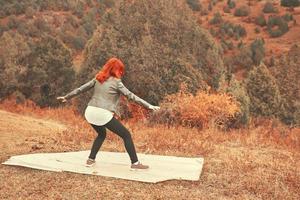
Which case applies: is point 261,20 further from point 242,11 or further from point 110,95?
point 110,95

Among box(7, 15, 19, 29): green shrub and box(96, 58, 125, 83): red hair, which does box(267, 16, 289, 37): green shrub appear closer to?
box(7, 15, 19, 29): green shrub

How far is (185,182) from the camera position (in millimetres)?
7711

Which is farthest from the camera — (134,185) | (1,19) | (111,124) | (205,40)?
(1,19)

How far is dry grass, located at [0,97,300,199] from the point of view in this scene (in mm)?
7098

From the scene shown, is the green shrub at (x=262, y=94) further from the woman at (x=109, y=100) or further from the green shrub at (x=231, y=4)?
the green shrub at (x=231, y=4)

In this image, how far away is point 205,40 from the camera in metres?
21.4

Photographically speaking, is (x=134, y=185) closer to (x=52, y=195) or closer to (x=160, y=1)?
(x=52, y=195)

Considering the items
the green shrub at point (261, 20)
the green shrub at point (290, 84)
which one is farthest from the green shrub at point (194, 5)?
the green shrub at point (290, 84)

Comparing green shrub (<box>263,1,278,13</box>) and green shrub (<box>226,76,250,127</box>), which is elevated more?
green shrub (<box>226,76,250,127</box>)

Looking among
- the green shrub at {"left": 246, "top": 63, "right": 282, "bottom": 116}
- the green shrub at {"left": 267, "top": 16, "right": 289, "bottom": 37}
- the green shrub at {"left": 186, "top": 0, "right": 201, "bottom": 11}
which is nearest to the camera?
the green shrub at {"left": 246, "top": 63, "right": 282, "bottom": 116}

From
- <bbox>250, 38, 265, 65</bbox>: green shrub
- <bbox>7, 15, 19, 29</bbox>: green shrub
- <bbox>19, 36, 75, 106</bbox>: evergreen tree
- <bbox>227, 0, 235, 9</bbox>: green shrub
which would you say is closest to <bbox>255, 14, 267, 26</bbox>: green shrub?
<bbox>227, 0, 235, 9</bbox>: green shrub

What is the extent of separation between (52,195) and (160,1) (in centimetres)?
1602

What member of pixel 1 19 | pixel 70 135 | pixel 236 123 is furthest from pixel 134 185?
pixel 1 19

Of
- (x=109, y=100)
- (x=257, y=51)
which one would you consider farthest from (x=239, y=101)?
(x=257, y=51)
